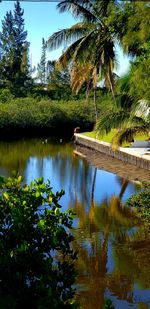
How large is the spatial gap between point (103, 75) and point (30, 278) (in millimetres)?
23400

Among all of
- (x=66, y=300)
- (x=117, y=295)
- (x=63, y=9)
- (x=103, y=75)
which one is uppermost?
(x=63, y=9)

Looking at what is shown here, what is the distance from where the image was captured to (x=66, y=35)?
2292 cm

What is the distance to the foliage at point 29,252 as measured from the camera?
370 cm

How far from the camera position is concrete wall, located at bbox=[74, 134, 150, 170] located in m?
19.9

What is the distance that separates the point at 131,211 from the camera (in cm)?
1302

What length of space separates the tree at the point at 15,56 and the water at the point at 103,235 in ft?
102

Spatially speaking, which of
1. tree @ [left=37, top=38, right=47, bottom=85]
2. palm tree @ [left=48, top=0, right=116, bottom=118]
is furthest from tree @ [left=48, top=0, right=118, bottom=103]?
tree @ [left=37, top=38, right=47, bottom=85]

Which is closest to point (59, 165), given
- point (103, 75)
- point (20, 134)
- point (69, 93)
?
point (103, 75)

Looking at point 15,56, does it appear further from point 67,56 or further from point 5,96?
point 67,56

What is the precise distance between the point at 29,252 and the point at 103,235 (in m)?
7.13

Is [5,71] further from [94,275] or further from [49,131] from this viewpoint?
[94,275]

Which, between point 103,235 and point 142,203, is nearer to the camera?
point 103,235

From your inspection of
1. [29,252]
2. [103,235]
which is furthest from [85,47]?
[29,252]

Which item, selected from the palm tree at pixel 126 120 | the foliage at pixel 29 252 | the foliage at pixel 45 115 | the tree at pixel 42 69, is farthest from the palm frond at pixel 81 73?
the tree at pixel 42 69
